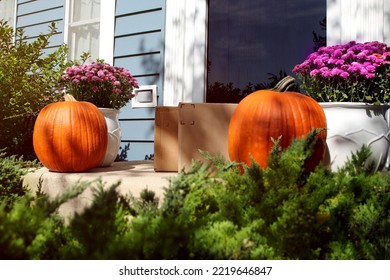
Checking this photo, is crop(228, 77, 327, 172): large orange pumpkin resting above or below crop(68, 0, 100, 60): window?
below

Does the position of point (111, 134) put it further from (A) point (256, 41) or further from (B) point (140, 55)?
(A) point (256, 41)

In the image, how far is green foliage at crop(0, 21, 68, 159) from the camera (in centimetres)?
322

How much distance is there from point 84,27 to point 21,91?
1.58 meters

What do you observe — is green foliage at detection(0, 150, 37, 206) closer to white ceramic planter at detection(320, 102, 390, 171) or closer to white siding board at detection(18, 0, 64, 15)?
white ceramic planter at detection(320, 102, 390, 171)

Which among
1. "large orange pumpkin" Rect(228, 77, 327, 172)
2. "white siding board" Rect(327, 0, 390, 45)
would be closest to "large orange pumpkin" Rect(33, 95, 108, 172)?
"large orange pumpkin" Rect(228, 77, 327, 172)

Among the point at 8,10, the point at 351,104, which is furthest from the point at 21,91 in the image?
the point at 8,10

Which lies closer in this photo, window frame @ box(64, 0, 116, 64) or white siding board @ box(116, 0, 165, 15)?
white siding board @ box(116, 0, 165, 15)

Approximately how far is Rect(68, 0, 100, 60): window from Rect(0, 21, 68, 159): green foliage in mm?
806

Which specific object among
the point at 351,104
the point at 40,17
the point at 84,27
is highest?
the point at 40,17

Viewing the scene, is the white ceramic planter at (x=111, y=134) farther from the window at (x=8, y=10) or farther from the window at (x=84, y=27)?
the window at (x=8, y=10)

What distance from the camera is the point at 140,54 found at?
3943 millimetres
